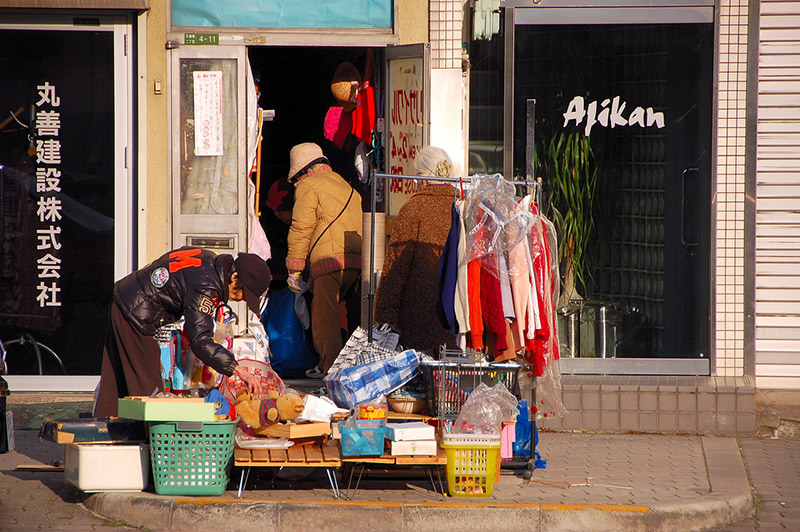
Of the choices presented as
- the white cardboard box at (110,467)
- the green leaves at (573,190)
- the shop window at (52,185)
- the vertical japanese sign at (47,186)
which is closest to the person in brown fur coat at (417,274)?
the green leaves at (573,190)

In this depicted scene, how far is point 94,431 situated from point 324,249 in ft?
10.6

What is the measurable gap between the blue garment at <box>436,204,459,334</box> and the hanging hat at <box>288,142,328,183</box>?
2.79 meters

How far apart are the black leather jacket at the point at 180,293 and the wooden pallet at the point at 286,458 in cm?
74

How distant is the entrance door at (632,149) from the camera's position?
8.59 m

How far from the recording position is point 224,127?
28.9 feet

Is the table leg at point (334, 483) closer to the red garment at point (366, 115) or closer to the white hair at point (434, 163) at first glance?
the white hair at point (434, 163)

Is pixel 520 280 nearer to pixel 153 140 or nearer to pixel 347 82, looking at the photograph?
pixel 347 82

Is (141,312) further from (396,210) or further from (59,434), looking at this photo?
(396,210)

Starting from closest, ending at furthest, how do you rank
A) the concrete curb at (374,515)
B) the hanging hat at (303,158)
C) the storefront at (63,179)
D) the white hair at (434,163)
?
the concrete curb at (374,515) → the white hair at (434,163) → the storefront at (63,179) → the hanging hat at (303,158)

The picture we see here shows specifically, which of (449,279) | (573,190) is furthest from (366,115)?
(449,279)

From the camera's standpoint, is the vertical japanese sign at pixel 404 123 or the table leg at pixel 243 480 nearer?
the table leg at pixel 243 480

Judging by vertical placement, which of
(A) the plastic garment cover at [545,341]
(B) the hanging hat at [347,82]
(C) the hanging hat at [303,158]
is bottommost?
(A) the plastic garment cover at [545,341]

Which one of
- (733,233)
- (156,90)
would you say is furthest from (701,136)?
(156,90)

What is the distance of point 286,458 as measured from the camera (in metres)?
6.00
